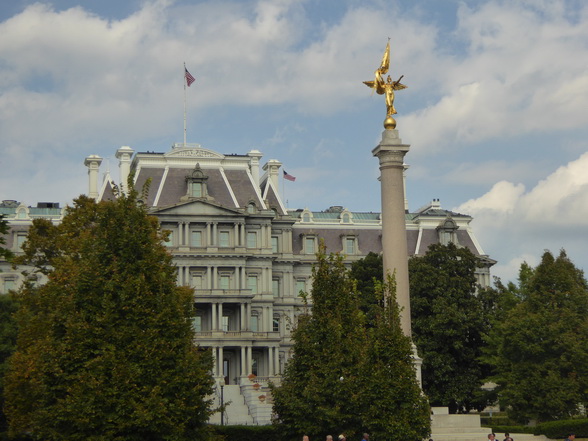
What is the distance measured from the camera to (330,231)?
94.4m

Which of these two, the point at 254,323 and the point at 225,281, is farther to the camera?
the point at 254,323

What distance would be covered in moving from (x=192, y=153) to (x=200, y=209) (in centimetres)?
624

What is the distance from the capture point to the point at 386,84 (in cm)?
4578

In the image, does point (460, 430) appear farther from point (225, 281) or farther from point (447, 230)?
point (447, 230)

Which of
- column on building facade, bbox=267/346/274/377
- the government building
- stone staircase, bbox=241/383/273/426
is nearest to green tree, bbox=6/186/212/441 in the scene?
stone staircase, bbox=241/383/273/426

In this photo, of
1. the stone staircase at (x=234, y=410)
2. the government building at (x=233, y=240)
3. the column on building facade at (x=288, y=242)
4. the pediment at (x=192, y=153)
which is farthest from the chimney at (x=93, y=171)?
the stone staircase at (x=234, y=410)

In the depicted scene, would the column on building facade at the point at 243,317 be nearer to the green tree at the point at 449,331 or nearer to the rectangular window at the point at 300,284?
the rectangular window at the point at 300,284

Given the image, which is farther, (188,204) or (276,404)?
(188,204)

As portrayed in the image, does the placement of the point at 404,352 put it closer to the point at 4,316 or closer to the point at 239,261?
the point at 4,316

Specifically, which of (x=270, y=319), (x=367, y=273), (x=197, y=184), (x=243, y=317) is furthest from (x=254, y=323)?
(x=367, y=273)

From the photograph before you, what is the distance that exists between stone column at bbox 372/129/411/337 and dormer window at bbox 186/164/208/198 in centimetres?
4109

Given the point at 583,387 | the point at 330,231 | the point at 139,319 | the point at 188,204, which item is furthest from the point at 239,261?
the point at 139,319

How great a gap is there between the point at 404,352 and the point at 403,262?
756 cm

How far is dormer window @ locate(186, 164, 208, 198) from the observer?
279 feet
